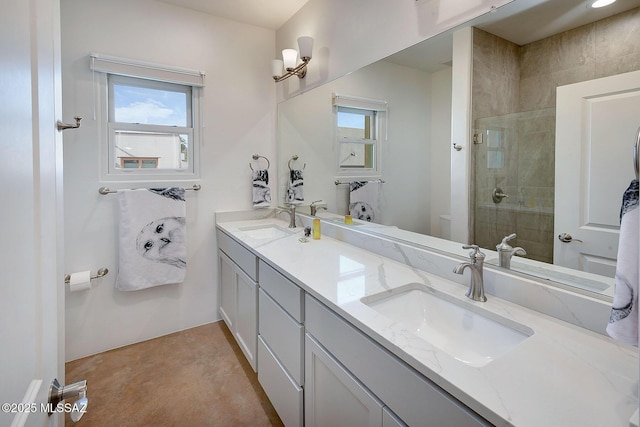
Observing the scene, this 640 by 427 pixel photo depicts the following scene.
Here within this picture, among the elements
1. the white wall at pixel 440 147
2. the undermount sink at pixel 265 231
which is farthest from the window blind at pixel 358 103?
the undermount sink at pixel 265 231

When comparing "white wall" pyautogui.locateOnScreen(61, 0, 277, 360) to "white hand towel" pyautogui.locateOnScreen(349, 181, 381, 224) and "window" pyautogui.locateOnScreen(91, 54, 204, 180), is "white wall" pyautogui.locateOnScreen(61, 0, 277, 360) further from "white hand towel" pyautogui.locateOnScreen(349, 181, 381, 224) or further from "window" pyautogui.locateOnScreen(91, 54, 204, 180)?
"white hand towel" pyautogui.locateOnScreen(349, 181, 381, 224)

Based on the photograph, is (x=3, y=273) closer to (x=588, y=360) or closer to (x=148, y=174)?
(x=588, y=360)

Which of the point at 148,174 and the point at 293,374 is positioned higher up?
the point at 148,174

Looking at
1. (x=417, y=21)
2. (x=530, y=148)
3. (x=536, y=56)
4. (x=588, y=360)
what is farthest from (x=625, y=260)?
(x=417, y=21)

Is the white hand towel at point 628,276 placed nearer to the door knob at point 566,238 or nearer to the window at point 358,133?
the door knob at point 566,238

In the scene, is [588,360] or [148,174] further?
[148,174]

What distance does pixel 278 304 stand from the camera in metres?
1.45

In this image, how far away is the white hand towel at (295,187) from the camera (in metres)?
2.54

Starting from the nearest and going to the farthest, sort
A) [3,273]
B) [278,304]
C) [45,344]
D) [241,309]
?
[3,273] < [45,344] < [278,304] < [241,309]

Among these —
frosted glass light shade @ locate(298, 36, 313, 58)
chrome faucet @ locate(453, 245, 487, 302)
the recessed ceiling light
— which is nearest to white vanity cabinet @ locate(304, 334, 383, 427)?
chrome faucet @ locate(453, 245, 487, 302)

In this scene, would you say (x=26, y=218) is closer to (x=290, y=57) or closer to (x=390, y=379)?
(x=390, y=379)

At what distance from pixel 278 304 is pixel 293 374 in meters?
0.30

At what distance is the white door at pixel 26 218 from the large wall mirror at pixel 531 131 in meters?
1.27

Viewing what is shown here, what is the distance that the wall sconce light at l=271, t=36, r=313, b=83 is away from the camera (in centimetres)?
208
